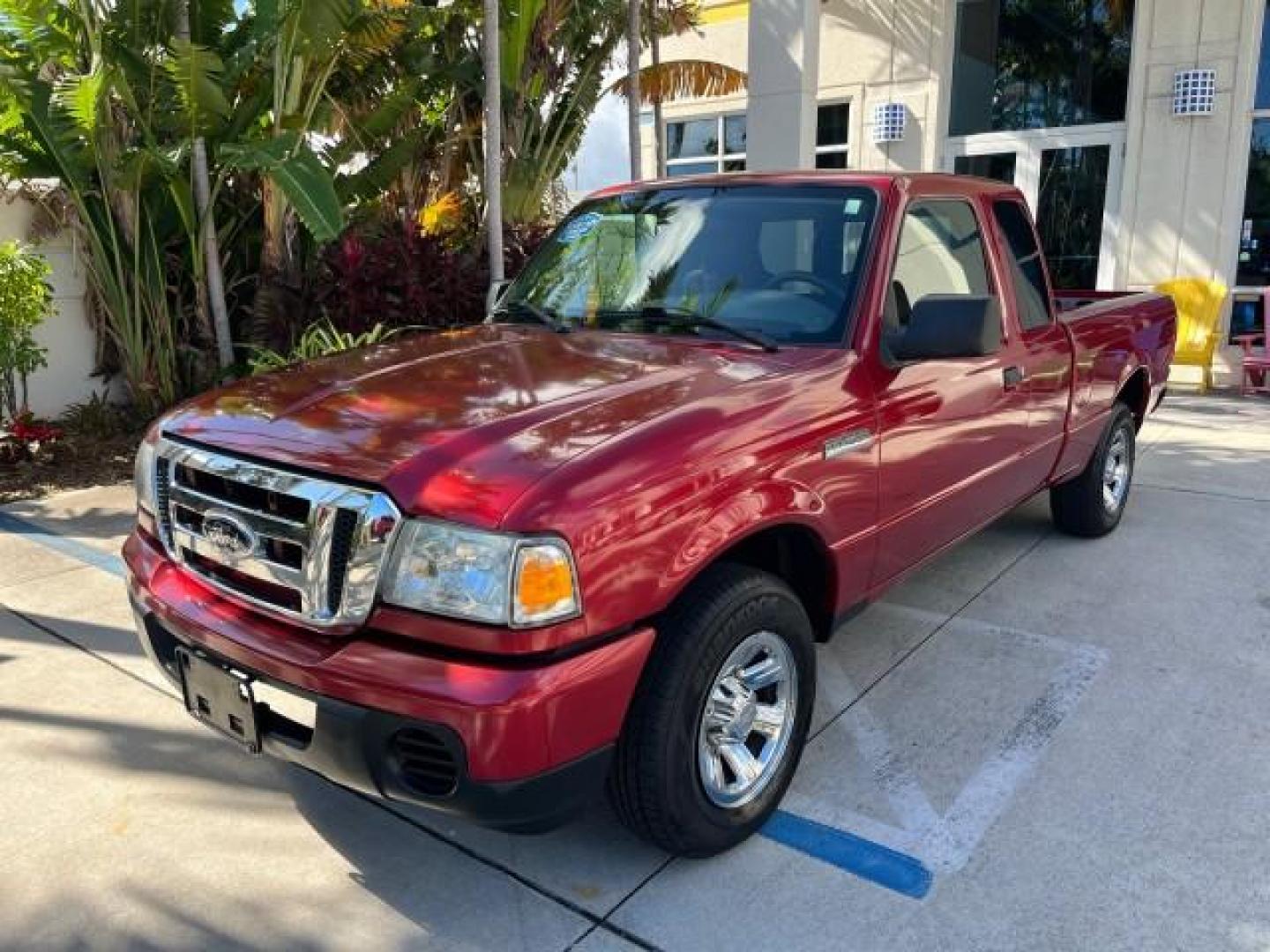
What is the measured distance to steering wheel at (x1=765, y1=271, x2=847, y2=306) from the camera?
3400mm

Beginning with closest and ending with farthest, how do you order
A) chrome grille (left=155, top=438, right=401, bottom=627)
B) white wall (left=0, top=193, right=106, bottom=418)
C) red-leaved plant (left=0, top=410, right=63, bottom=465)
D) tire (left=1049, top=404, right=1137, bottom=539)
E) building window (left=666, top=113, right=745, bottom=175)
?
chrome grille (left=155, top=438, right=401, bottom=627), tire (left=1049, top=404, right=1137, bottom=539), red-leaved plant (left=0, top=410, right=63, bottom=465), white wall (left=0, top=193, right=106, bottom=418), building window (left=666, top=113, right=745, bottom=175)

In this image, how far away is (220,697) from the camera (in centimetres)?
260

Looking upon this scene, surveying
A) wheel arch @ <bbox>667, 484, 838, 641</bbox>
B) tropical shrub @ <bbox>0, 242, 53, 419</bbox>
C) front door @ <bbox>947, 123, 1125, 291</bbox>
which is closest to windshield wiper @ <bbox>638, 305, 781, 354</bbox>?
wheel arch @ <bbox>667, 484, 838, 641</bbox>

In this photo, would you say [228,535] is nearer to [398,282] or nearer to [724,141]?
[398,282]

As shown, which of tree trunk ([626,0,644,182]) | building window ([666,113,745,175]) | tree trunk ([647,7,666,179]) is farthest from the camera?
building window ([666,113,745,175])

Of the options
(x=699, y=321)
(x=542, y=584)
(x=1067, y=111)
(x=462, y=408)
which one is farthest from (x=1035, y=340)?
(x=1067, y=111)

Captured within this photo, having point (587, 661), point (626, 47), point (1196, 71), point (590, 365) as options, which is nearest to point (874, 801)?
point (587, 661)

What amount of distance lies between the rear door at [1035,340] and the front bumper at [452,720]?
106 inches

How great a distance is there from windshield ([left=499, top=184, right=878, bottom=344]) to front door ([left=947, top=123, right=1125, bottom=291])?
9909 mm

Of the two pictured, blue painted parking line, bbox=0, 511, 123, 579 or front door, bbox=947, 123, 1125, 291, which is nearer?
blue painted parking line, bbox=0, 511, 123, 579

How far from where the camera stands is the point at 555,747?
228 centimetres

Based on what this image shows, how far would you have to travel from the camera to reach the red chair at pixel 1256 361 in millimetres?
10523

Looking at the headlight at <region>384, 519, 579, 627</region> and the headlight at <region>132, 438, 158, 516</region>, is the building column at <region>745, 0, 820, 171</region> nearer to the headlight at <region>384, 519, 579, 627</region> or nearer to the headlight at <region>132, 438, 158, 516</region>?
the headlight at <region>132, 438, 158, 516</region>

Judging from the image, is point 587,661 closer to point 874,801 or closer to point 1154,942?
point 874,801
